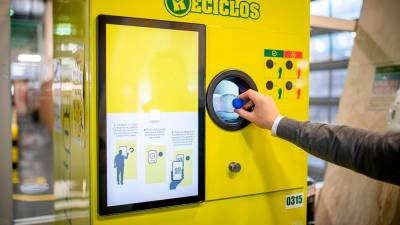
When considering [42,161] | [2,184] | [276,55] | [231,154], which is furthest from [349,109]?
[42,161]

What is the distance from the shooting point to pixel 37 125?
215 inches

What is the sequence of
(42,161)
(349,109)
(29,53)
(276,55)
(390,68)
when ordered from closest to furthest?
(276,55) → (390,68) → (349,109) → (29,53) → (42,161)

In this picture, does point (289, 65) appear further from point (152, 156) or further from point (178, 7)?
point (152, 156)

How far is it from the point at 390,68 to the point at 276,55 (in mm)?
1358

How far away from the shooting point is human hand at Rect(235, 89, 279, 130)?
132 centimetres

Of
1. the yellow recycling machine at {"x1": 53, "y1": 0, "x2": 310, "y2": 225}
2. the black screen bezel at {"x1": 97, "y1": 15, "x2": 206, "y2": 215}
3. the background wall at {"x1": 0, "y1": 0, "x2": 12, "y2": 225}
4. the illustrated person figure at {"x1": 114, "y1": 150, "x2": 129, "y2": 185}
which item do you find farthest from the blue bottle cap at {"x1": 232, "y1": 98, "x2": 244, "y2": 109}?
the background wall at {"x1": 0, "y1": 0, "x2": 12, "y2": 225}

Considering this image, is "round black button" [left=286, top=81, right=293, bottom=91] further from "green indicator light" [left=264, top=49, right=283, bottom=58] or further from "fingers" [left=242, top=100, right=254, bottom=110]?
"fingers" [left=242, top=100, right=254, bottom=110]

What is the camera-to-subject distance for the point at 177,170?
126 centimetres

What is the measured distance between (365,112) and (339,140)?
1445mm

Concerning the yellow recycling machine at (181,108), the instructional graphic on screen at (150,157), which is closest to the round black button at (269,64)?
the yellow recycling machine at (181,108)

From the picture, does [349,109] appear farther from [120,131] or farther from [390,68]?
[120,131]

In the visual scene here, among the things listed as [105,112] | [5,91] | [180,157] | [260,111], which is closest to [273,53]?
[260,111]

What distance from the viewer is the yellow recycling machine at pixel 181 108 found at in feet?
3.71

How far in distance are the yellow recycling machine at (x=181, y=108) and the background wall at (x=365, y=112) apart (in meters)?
0.95
